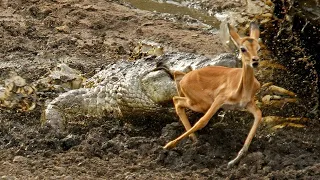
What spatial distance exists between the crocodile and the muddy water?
15.4 ft

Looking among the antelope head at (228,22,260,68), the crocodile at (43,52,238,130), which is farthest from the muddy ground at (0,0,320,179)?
the antelope head at (228,22,260,68)

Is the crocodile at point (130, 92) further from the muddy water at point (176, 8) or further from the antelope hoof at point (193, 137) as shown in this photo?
the muddy water at point (176, 8)

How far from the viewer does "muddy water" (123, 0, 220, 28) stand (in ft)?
41.4

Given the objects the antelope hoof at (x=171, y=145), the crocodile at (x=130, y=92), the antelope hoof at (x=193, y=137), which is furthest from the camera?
the crocodile at (x=130, y=92)

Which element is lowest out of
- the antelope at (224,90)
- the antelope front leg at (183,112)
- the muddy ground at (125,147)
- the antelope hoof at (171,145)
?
the muddy ground at (125,147)

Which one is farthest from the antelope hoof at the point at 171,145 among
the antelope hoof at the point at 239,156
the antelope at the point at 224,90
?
the antelope hoof at the point at 239,156

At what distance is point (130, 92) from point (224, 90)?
1433mm

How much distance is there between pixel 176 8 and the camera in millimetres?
13234

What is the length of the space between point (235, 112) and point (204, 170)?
3.87ft

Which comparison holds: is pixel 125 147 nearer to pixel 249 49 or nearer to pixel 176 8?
pixel 249 49

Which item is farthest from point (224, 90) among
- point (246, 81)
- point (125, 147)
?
point (125, 147)

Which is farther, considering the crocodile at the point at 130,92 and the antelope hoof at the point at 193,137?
the crocodile at the point at 130,92

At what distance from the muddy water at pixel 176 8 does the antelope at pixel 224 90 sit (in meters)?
5.78

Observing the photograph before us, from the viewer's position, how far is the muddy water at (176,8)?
12633mm
